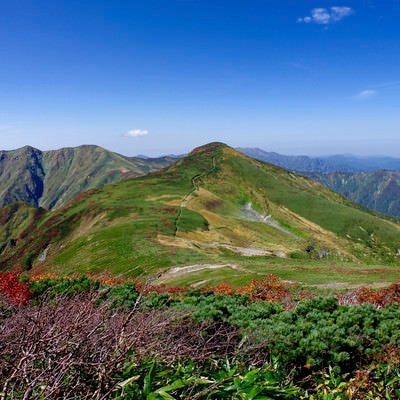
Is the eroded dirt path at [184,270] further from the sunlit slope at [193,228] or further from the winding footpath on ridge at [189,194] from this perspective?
the winding footpath on ridge at [189,194]

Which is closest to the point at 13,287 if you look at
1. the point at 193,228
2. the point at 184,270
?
the point at 184,270

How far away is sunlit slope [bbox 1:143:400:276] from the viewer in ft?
237

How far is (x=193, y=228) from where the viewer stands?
95.9m

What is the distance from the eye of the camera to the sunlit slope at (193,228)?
72.1 m

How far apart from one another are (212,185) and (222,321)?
6225 inches

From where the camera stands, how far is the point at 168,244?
74.8 m

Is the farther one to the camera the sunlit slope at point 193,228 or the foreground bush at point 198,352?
the sunlit slope at point 193,228

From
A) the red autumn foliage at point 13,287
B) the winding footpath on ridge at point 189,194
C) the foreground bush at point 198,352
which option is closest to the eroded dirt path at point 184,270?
the red autumn foliage at point 13,287

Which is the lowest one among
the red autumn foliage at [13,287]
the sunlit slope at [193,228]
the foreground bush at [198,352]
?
the sunlit slope at [193,228]

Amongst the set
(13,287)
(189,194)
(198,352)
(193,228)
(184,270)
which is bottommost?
(193,228)

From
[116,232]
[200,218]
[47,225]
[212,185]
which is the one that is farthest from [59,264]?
[212,185]

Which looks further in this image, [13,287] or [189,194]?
[189,194]

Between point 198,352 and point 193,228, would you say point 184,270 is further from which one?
point 198,352

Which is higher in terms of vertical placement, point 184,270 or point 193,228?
point 184,270
